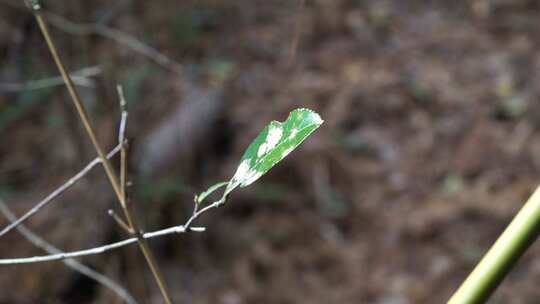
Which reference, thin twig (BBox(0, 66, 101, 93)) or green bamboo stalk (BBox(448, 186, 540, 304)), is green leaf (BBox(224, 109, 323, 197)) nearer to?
green bamboo stalk (BBox(448, 186, 540, 304))

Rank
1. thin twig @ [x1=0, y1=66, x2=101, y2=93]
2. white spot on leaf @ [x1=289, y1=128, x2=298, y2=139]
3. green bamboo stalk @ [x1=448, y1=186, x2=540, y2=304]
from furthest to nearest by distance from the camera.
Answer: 1. thin twig @ [x1=0, y1=66, x2=101, y2=93]
2. white spot on leaf @ [x1=289, y1=128, x2=298, y2=139]
3. green bamboo stalk @ [x1=448, y1=186, x2=540, y2=304]

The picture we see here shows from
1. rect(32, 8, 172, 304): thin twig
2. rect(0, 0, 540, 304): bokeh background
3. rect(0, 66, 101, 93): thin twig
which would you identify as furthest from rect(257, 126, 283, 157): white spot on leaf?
rect(0, 0, 540, 304): bokeh background

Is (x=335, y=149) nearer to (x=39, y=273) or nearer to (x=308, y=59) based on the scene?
(x=308, y=59)

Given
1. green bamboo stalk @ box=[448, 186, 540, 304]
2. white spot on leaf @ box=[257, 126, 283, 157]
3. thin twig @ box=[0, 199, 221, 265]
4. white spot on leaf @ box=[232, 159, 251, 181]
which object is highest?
white spot on leaf @ box=[257, 126, 283, 157]

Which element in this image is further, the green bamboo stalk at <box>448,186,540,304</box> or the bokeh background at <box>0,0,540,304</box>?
the bokeh background at <box>0,0,540,304</box>

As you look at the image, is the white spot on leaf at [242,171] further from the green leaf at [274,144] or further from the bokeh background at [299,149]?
the bokeh background at [299,149]

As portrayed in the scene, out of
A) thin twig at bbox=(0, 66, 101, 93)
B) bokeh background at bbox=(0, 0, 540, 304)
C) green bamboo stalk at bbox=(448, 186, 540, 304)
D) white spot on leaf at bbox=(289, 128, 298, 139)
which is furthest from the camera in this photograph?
bokeh background at bbox=(0, 0, 540, 304)

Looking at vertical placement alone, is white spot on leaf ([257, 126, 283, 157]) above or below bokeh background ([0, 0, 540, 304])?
below

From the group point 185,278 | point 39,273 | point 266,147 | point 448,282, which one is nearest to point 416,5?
point 448,282
